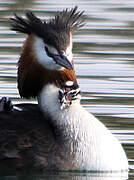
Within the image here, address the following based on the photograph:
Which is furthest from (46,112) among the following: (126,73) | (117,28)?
(117,28)

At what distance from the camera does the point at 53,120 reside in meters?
13.9

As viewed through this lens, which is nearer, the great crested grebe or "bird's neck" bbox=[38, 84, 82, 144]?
the great crested grebe

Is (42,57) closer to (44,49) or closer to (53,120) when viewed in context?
(44,49)

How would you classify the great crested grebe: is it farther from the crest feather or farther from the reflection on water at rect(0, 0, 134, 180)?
the reflection on water at rect(0, 0, 134, 180)

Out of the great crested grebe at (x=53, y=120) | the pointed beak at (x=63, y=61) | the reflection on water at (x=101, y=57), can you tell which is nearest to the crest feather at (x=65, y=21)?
the great crested grebe at (x=53, y=120)

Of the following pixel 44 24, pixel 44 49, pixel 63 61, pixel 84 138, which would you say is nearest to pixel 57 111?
pixel 84 138

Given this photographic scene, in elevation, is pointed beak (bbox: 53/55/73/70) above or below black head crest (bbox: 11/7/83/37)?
below

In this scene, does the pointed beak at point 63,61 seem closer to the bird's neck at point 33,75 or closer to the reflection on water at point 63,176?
the bird's neck at point 33,75

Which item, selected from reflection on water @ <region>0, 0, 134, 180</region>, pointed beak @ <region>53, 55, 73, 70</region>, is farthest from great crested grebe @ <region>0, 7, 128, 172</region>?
reflection on water @ <region>0, 0, 134, 180</region>

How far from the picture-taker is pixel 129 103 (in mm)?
16297

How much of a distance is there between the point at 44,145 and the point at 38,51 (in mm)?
1360

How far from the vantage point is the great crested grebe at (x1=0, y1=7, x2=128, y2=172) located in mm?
13531

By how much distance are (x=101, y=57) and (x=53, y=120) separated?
203 inches

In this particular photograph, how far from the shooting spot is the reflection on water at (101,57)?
15906mm
